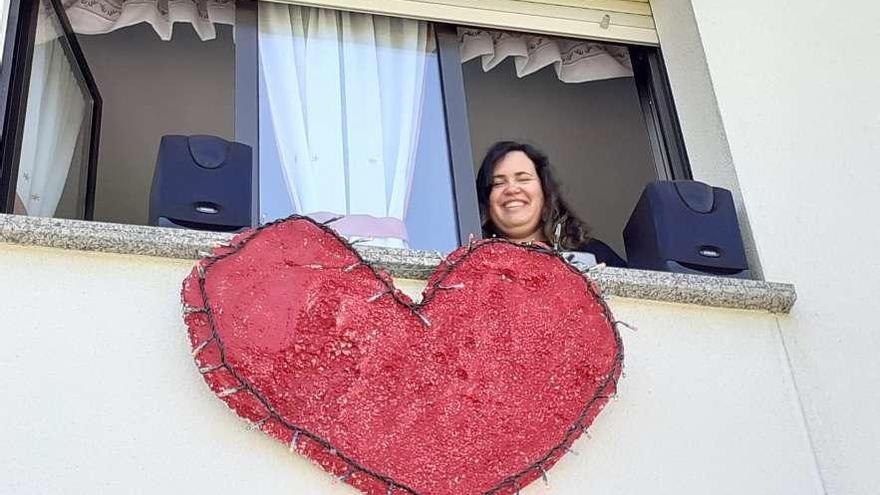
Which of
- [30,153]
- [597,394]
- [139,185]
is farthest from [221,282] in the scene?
[139,185]

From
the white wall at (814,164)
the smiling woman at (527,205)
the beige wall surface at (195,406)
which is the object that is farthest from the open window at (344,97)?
the beige wall surface at (195,406)

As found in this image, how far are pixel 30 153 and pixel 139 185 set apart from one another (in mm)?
1474

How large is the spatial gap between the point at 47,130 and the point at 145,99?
1189 millimetres

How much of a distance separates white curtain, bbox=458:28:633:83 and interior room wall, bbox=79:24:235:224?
1075 millimetres

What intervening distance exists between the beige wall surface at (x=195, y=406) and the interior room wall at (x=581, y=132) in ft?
5.77

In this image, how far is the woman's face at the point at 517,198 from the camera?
10.9 ft

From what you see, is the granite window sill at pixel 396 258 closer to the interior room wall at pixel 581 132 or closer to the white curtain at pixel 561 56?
the white curtain at pixel 561 56

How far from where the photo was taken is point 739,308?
8.95 feet

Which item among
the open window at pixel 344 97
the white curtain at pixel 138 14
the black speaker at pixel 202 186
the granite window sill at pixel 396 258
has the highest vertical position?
the white curtain at pixel 138 14

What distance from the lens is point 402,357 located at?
2283 mm

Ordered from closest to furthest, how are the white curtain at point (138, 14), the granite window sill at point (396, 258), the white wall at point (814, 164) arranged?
the granite window sill at point (396, 258)
the white wall at point (814, 164)
the white curtain at point (138, 14)

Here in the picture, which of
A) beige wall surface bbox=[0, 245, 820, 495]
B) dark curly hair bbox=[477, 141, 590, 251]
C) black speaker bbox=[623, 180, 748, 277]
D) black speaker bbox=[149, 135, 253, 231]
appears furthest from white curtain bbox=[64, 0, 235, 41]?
black speaker bbox=[623, 180, 748, 277]

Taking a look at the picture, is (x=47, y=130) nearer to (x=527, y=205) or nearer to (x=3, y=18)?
(x=3, y=18)

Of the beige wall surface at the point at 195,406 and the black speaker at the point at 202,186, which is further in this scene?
the black speaker at the point at 202,186
